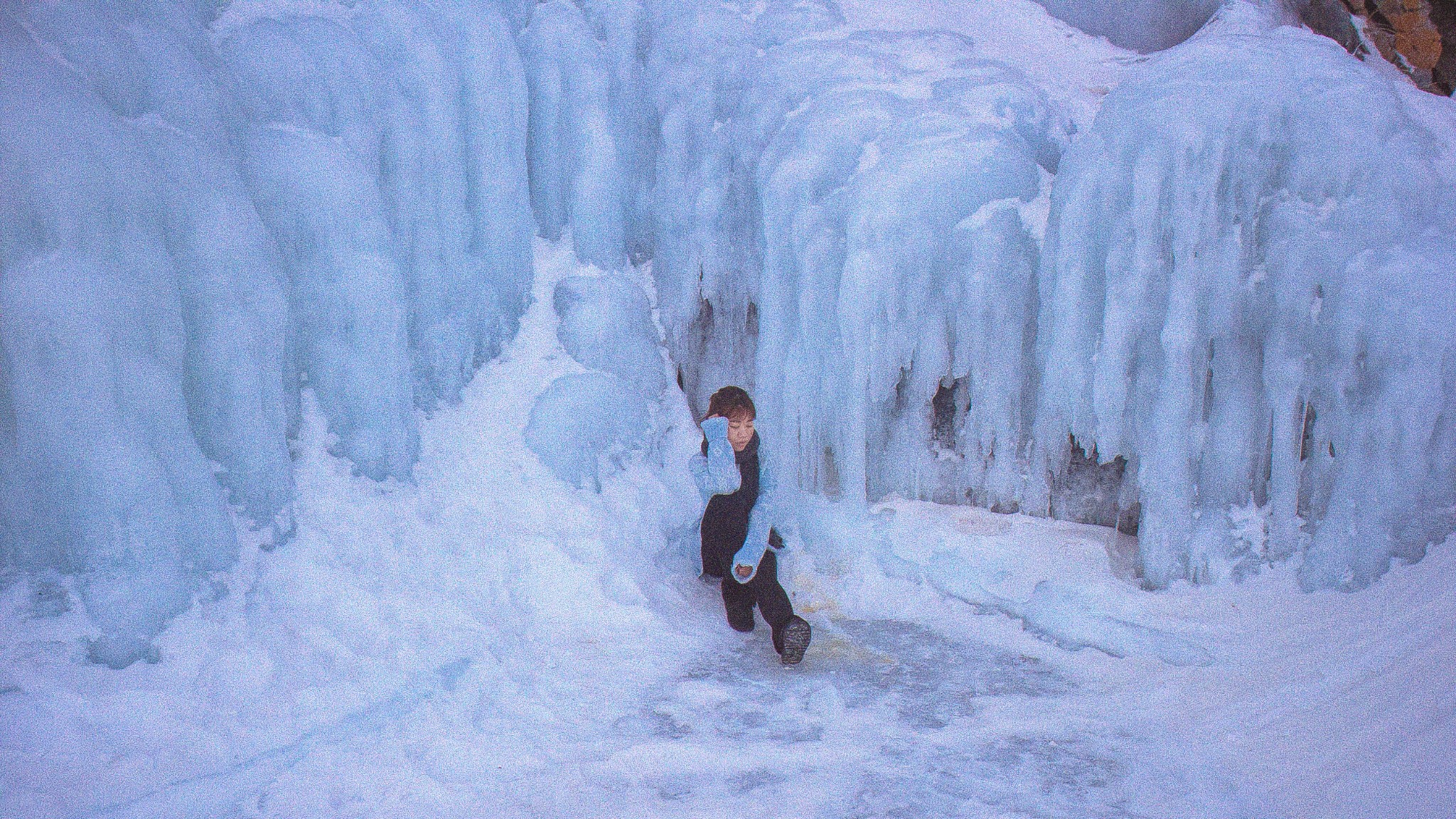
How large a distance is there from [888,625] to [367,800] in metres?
2.47

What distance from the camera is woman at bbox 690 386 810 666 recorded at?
4031 mm

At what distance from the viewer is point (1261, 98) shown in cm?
419

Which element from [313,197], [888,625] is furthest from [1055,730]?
[313,197]

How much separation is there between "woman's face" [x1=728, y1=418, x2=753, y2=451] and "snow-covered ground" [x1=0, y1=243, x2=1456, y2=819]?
829mm

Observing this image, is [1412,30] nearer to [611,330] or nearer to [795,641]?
[611,330]

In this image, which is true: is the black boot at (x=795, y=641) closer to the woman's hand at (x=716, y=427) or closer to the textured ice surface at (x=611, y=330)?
the woman's hand at (x=716, y=427)

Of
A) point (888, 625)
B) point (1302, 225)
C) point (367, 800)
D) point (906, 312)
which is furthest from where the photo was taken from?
point (906, 312)

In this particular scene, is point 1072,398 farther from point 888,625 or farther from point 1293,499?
point 888,625

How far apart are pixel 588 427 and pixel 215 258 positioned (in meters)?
2.10

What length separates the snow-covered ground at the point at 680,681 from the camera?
272 cm

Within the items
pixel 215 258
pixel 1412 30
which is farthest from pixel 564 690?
→ pixel 1412 30

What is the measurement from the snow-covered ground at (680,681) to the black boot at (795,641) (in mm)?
94

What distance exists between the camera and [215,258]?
3625mm

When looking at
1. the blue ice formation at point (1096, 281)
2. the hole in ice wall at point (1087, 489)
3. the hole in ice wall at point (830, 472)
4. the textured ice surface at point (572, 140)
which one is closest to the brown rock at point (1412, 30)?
the blue ice formation at point (1096, 281)
